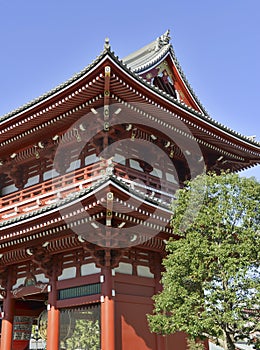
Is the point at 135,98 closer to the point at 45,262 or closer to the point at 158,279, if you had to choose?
the point at 158,279

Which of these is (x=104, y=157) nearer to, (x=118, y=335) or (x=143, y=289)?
(x=143, y=289)

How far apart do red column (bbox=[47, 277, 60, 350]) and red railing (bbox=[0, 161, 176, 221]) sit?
2.93m

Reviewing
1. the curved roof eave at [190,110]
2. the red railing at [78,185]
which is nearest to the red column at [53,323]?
the red railing at [78,185]

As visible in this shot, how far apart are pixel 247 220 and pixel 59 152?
789 centimetres

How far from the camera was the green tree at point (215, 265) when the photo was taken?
988cm

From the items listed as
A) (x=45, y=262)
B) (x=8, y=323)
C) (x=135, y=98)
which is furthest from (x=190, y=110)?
(x=8, y=323)

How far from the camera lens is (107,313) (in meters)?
11.8

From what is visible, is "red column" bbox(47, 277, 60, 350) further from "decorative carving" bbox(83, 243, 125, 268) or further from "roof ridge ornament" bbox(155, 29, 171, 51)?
"roof ridge ornament" bbox(155, 29, 171, 51)

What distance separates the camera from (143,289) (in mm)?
13398

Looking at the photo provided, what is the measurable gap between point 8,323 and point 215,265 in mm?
8720

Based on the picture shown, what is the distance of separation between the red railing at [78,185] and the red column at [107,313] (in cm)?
307

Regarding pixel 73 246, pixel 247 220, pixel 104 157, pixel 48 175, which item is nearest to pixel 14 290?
pixel 73 246

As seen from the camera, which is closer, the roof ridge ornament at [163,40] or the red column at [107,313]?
the red column at [107,313]

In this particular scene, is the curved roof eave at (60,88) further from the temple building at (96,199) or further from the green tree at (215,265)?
the green tree at (215,265)
